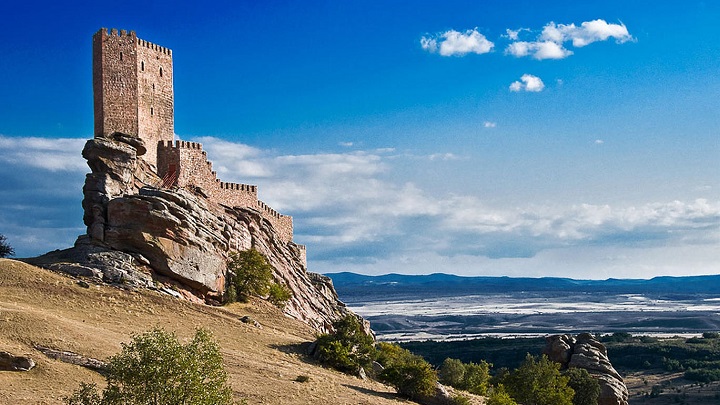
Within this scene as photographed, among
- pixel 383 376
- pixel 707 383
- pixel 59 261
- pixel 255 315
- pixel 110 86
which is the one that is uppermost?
pixel 110 86

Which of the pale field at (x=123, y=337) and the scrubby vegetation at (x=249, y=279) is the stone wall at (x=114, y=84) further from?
the pale field at (x=123, y=337)

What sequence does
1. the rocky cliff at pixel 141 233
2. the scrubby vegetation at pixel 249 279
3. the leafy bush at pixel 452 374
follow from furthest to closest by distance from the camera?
the leafy bush at pixel 452 374, the scrubby vegetation at pixel 249 279, the rocky cliff at pixel 141 233

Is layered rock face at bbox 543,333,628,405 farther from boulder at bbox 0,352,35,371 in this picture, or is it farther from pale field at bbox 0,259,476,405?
boulder at bbox 0,352,35,371

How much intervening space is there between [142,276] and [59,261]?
4225 millimetres

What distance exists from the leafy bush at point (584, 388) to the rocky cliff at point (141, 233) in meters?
18.3

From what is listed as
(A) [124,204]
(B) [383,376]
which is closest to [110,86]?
(A) [124,204]

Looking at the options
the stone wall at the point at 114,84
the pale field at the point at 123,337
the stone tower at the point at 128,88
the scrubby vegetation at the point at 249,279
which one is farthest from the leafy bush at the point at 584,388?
the stone wall at the point at 114,84

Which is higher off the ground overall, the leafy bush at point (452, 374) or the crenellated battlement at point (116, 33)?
the crenellated battlement at point (116, 33)

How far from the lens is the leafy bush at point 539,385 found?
46312mm

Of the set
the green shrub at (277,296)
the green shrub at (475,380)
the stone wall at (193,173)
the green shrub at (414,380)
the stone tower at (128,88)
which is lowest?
the green shrub at (475,380)

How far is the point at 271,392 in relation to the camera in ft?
98.1

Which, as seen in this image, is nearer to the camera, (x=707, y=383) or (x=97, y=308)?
(x=97, y=308)

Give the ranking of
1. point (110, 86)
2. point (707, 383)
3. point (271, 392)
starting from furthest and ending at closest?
point (707, 383), point (110, 86), point (271, 392)

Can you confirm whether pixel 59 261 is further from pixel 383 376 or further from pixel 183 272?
pixel 383 376
